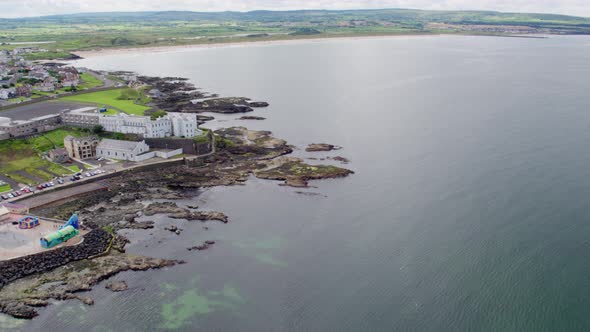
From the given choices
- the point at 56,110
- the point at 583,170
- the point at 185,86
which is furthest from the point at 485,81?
the point at 56,110

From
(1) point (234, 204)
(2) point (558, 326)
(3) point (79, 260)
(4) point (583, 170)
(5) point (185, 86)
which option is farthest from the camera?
(5) point (185, 86)

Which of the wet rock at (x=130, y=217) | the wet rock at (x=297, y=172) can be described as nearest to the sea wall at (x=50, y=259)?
the wet rock at (x=130, y=217)

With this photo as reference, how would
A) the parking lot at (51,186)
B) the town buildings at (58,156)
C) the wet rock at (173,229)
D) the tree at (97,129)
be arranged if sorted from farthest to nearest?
1. the tree at (97,129)
2. the town buildings at (58,156)
3. the parking lot at (51,186)
4. the wet rock at (173,229)

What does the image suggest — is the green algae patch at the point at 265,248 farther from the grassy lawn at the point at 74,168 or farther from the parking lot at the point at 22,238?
the grassy lawn at the point at 74,168

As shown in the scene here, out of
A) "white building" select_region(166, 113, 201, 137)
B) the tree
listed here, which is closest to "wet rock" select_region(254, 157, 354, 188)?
"white building" select_region(166, 113, 201, 137)

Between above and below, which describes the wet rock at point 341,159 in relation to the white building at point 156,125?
below

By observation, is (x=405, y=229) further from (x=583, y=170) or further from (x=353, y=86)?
(x=353, y=86)
